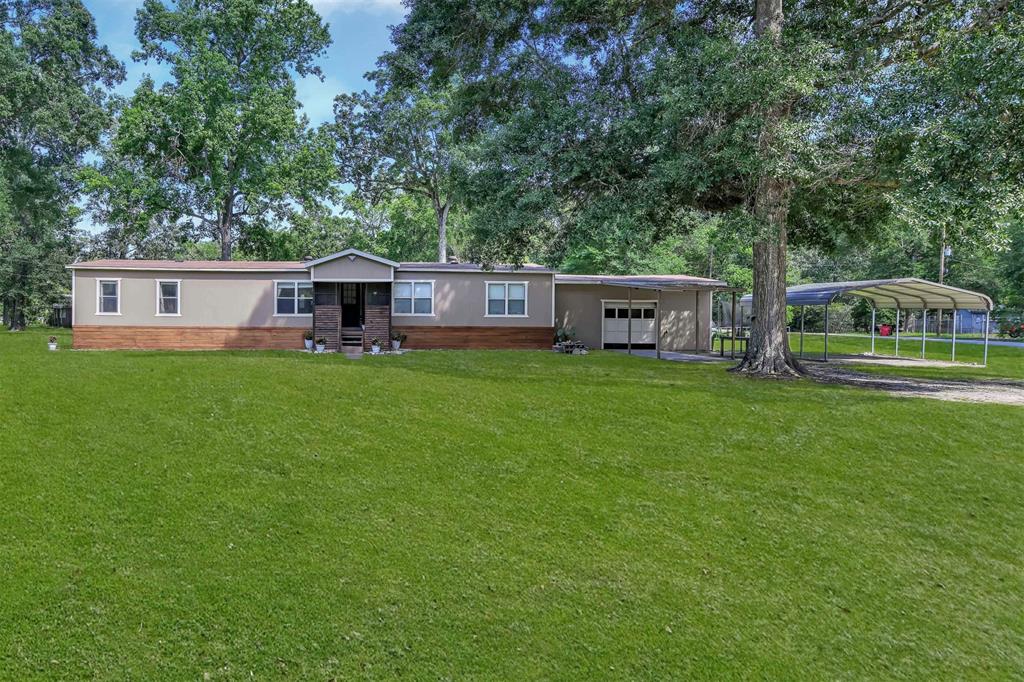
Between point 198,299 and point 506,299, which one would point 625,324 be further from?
point 198,299

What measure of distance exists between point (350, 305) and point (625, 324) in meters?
9.82

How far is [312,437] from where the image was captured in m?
6.80

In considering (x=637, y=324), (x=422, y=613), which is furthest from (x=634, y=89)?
(x=422, y=613)

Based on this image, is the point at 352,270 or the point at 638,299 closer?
the point at 352,270

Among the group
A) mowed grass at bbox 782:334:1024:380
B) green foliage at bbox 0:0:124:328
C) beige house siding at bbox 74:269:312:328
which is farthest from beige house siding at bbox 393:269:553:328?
green foliage at bbox 0:0:124:328

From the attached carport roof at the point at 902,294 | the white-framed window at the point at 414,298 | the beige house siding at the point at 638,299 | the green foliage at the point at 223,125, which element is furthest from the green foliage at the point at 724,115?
the green foliage at the point at 223,125

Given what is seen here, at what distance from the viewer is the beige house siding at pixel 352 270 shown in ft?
61.5

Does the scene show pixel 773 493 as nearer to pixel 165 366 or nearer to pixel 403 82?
pixel 165 366

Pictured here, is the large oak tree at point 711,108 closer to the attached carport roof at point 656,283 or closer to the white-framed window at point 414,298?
the attached carport roof at point 656,283

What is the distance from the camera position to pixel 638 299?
72.4ft

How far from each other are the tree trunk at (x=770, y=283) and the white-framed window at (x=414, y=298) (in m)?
10.4

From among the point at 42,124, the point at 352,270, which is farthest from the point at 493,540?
the point at 42,124

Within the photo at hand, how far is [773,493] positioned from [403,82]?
1322 cm

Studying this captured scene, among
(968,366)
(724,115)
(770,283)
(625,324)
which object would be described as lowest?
(968,366)
